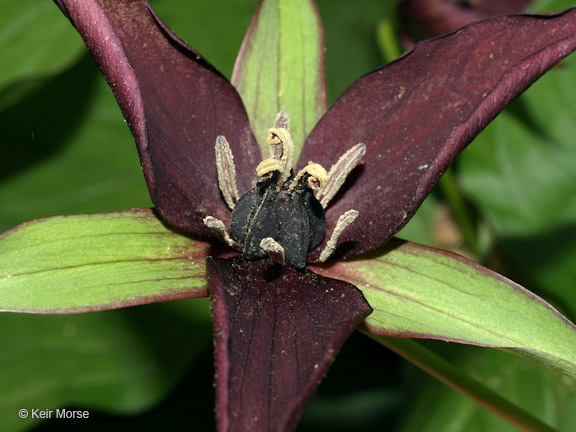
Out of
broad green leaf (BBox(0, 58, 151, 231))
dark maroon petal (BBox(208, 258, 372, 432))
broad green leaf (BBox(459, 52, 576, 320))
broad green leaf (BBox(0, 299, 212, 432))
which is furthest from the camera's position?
broad green leaf (BBox(459, 52, 576, 320))

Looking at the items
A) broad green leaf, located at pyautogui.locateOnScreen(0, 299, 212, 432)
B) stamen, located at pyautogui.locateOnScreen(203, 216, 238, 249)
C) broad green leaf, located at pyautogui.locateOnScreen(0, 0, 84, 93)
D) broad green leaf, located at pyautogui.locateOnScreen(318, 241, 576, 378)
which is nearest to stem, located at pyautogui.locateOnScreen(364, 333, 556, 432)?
broad green leaf, located at pyautogui.locateOnScreen(318, 241, 576, 378)

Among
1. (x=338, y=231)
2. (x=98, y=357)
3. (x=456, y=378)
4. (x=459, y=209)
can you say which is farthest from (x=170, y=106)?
(x=459, y=209)

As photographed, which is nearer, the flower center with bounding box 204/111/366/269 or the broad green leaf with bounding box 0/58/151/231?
the flower center with bounding box 204/111/366/269

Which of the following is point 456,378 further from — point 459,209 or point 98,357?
point 98,357

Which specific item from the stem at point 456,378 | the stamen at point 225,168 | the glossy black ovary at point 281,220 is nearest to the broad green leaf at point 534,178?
the stem at point 456,378

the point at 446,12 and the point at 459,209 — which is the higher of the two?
the point at 446,12

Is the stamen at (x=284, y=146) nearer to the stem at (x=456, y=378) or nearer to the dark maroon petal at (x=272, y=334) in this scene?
the dark maroon petal at (x=272, y=334)

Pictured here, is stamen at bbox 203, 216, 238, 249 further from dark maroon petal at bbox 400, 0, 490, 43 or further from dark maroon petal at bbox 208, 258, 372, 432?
dark maroon petal at bbox 400, 0, 490, 43
